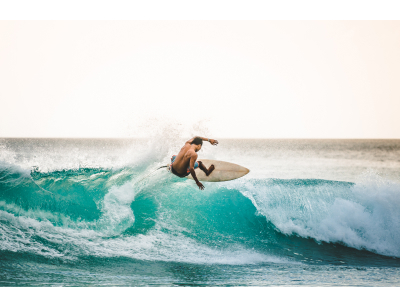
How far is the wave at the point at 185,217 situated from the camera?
320cm

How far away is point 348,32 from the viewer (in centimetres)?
364

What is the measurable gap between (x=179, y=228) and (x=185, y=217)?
0.25 meters

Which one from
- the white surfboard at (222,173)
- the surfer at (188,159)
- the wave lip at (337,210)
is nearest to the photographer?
the surfer at (188,159)

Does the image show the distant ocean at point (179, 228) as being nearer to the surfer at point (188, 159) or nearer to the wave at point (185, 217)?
the wave at point (185, 217)

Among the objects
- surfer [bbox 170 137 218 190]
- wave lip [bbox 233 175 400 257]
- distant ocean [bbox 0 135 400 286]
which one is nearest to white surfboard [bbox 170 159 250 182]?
surfer [bbox 170 137 218 190]

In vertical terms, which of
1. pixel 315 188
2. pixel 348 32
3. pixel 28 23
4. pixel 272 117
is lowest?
pixel 315 188

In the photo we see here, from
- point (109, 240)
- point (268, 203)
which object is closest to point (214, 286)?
point (109, 240)

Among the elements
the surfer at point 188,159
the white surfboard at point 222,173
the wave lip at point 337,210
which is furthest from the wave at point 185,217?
the surfer at point 188,159

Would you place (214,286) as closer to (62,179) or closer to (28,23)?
(62,179)

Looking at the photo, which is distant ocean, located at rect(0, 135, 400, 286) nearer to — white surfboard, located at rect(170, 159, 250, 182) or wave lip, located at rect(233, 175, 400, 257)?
wave lip, located at rect(233, 175, 400, 257)

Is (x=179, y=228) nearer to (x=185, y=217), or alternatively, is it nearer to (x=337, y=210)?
(x=185, y=217)

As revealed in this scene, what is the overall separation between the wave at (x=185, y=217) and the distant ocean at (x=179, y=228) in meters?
0.02

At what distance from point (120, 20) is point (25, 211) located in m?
3.13

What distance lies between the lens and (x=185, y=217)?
3.83 m
